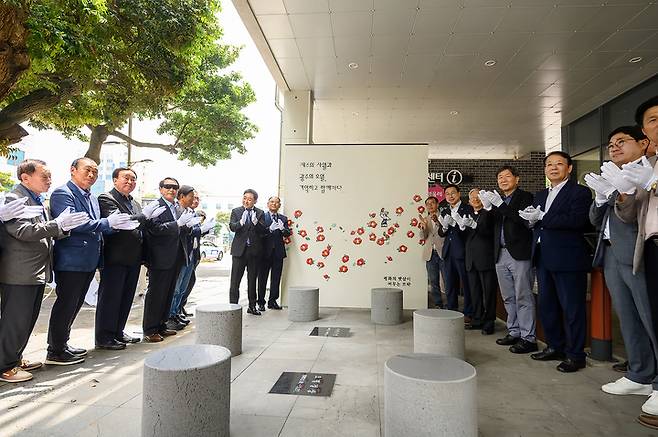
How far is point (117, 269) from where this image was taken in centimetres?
334

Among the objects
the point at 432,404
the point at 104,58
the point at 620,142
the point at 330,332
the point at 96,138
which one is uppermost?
the point at 104,58

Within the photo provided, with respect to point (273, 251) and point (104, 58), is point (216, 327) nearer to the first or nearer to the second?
point (273, 251)

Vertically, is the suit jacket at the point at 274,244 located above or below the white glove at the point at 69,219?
below

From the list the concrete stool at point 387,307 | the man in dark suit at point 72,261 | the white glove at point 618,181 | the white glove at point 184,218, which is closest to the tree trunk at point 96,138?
the white glove at point 184,218

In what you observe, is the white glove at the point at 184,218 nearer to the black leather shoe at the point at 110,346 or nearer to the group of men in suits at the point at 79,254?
the group of men in suits at the point at 79,254

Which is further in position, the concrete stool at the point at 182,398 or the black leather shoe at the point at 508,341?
the black leather shoe at the point at 508,341

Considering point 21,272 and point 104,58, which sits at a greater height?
point 104,58

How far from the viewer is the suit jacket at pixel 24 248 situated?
2.56 meters

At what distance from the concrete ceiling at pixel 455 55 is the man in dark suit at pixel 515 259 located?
2.20 m

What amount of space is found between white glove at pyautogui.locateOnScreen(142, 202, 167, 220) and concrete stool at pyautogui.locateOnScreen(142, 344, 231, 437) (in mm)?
2051

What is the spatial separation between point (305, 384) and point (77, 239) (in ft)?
6.83

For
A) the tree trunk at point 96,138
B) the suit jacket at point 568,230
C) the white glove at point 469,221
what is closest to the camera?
the suit jacket at point 568,230

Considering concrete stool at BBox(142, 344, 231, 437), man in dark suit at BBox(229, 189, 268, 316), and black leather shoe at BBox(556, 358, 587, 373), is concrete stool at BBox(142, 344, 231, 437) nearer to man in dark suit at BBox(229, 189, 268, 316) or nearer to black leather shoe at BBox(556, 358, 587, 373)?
black leather shoe at BBox(556, 358, 587, 373)

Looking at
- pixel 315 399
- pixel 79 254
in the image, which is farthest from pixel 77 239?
pixel 315 399
